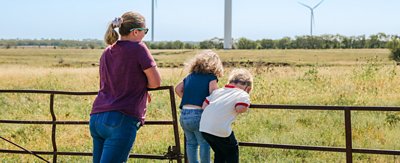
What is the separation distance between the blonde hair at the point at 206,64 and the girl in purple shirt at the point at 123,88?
2.09ft

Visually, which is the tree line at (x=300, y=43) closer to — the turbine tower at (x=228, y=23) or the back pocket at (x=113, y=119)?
the turbine tower at (x=228, y=23)

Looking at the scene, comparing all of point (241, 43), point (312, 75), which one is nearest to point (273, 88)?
point (312, 75)

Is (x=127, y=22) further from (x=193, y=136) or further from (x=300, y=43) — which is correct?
(x=300, y=43)

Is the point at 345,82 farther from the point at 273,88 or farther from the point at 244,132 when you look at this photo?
the point at 244,132

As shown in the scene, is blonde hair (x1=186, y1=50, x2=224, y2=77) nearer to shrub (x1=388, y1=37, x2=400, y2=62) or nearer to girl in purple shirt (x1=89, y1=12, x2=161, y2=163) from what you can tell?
girl in purple shirt (x1=89, y1=12, x2=161, y2=163)

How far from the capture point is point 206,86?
4625 millimetres

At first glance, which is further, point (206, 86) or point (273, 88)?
point (273, 88)

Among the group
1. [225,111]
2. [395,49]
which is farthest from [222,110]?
[395,49]

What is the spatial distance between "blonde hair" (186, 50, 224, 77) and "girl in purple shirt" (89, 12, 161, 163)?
64 cm

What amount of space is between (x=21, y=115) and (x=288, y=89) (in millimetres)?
7016

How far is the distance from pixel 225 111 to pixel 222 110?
24mm

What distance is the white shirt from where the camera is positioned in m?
4.51

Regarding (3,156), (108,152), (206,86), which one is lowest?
(3,156)

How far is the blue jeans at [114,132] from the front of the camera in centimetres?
393
